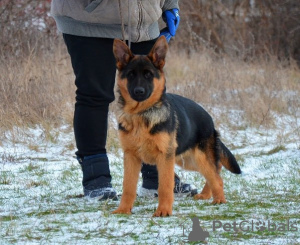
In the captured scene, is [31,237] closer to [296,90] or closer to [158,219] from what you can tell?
[158,219]

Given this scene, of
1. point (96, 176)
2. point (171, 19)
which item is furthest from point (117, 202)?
point (171, 19)

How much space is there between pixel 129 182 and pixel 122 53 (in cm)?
94

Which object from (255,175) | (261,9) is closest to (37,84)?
(255,175)

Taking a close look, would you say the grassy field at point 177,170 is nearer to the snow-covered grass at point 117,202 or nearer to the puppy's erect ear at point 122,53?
the snow-covered grass at point 117,202

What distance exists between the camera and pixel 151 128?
4395 millimetres

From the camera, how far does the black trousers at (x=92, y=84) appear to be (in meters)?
4.89

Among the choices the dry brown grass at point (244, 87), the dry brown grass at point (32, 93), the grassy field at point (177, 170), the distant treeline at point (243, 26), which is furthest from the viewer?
the distant treeline at point (243, 26)

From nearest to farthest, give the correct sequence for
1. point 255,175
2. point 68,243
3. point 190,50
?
point 68,243, point 255,175, point 190,50

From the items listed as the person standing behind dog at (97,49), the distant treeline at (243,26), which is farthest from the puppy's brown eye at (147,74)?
the distant treeline at (243,26)

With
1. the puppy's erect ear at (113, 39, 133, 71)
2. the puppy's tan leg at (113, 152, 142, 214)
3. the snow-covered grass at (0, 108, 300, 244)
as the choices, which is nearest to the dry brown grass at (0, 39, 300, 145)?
the snow-covered grass at (0, 108, 300, 244)

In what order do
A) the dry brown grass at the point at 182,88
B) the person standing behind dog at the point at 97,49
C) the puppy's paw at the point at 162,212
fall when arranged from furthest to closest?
the dry brown grass at the point at 182,88, the person standing behind dog at the point at 97,49, the puppy's paw at the point at 162,212

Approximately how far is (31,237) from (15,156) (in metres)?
3.63

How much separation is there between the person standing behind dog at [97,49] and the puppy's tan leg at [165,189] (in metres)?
0.70

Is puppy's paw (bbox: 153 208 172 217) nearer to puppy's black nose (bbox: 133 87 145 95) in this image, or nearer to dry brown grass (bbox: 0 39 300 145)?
puppy's black nose (bbox: 133 87 145 95)
